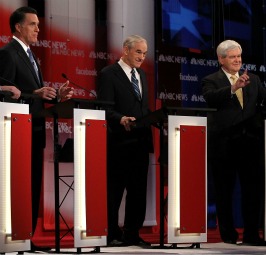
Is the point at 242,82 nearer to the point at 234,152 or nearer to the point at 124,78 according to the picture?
the point at 234,152

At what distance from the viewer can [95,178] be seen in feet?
18.3

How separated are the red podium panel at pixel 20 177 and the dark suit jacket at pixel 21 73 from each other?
620mm

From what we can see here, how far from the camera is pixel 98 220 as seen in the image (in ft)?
18.3

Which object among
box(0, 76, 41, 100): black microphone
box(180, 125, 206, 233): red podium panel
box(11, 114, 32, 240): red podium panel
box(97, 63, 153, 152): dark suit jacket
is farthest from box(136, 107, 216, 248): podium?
box(11, 114, 32, 240): red podium panel

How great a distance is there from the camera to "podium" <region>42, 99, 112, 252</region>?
5492 millimetres

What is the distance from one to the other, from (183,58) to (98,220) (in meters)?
3.15

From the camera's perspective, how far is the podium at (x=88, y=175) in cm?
549

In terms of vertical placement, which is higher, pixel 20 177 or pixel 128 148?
pixel 128 148

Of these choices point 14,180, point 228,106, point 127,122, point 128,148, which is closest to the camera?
point 14,180

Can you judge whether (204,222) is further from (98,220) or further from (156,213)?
(156,213)

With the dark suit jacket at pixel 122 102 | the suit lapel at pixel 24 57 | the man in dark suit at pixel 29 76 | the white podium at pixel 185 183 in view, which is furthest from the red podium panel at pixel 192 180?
the suit lapel at pixel 24 57

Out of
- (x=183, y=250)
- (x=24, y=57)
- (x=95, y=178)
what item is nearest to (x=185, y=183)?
(x=183, y=250)

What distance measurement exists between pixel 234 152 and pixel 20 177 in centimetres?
224

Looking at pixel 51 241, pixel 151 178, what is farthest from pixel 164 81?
pixel 51 241
